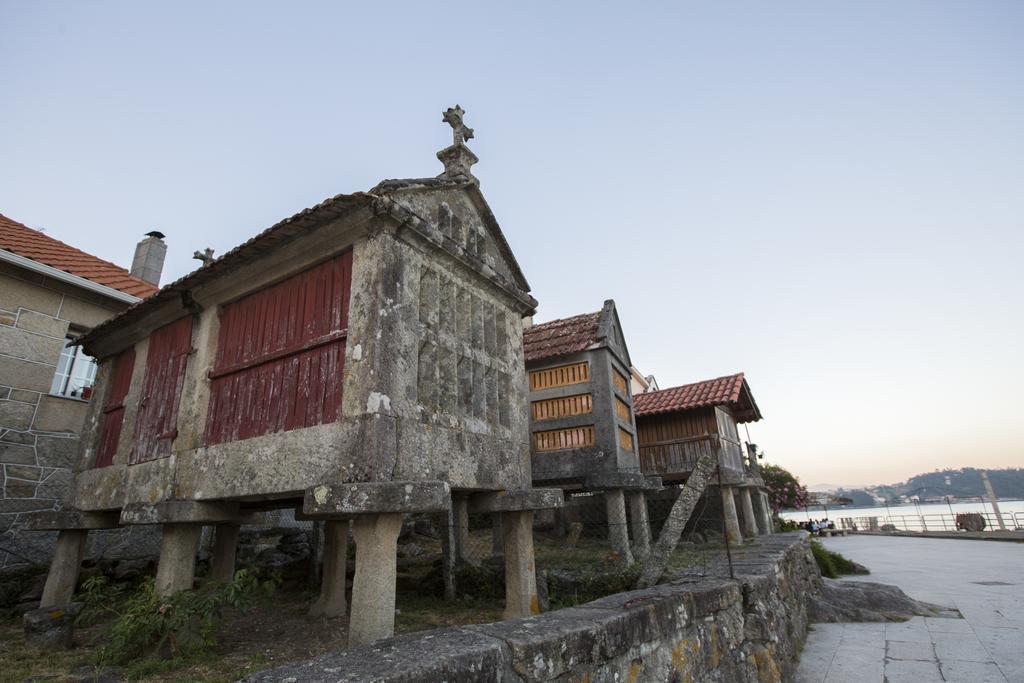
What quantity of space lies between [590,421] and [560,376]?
3.42 ft

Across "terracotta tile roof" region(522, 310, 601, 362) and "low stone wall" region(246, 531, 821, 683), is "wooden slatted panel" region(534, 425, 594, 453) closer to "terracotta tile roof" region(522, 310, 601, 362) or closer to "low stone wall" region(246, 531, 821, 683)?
"terracotta tile roof" region(522, 310, 601, 362)

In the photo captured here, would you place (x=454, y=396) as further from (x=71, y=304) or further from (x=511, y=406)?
(x=71, y=304)

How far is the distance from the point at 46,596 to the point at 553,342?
315 inches

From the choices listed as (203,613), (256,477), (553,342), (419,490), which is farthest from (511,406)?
(553,342)

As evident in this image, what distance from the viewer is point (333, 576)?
6062mm

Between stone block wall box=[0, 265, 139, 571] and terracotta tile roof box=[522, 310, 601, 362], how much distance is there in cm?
739

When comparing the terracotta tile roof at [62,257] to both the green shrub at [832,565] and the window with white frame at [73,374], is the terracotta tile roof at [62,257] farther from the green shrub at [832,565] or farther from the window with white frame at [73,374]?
the green shrub at [832,565]

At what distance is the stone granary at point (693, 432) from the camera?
12.0 meters

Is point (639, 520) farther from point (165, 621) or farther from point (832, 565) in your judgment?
point (832, 565)

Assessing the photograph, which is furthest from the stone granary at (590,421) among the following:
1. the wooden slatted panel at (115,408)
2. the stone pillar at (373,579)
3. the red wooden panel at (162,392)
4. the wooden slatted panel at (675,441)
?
the wooden slatted panel at (115,408)

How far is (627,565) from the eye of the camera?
796 centimetres

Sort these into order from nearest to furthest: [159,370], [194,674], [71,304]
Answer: [194,674], [159,370], [71,304]

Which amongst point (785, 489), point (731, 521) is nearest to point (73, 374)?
point (731, 521)

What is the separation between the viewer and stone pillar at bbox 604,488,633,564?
8281 millimetres
